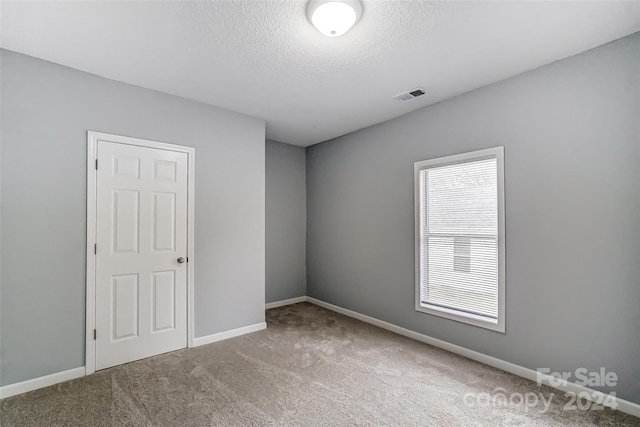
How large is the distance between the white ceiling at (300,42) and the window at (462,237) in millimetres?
832

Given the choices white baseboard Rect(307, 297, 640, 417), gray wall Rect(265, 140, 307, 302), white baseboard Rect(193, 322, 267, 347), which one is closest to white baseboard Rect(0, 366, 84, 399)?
white baseboard Rect(193, 322, 267, 347)

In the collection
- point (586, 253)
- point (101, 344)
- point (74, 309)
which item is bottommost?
point (101, 344)

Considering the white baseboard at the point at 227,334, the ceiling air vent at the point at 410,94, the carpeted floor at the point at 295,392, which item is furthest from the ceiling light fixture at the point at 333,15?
the white baseboard at the point at 227,334

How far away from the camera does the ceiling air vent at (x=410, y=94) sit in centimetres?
304

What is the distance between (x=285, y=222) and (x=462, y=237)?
280 cm

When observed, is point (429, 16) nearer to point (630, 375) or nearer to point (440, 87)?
point (440, 87)

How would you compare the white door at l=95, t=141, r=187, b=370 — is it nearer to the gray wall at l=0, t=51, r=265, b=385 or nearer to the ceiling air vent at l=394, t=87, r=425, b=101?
the gray wall at l=0, t=51, r=265, b=385

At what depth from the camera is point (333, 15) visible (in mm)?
1862

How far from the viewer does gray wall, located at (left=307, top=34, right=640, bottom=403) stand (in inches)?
85.3

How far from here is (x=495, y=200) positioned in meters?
2.90

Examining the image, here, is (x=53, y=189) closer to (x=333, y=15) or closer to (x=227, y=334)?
(x=227, y=334)

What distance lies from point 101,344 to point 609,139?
4542mm

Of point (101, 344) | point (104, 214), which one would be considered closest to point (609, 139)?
point (104, 214)

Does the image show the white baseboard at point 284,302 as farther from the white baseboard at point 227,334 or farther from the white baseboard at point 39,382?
the white baseboard at point 39,382
